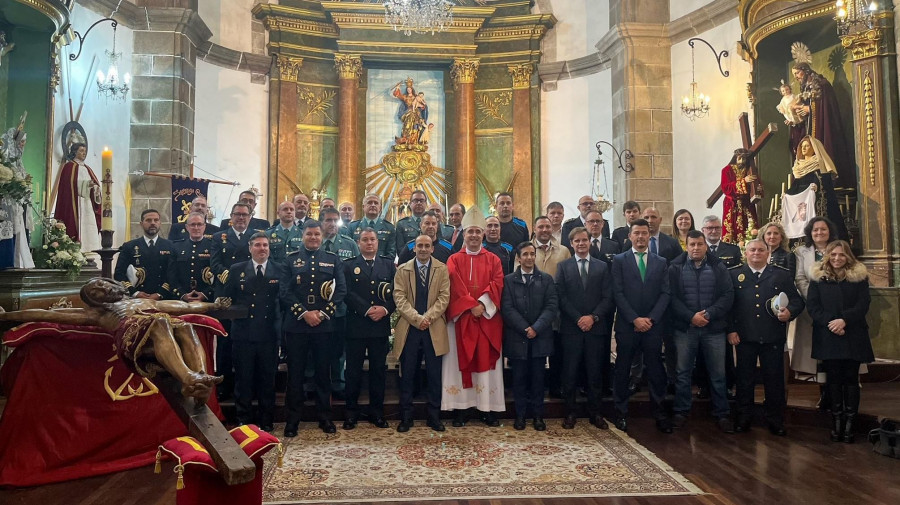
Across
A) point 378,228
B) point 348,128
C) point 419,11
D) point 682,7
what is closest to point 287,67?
point 348,128

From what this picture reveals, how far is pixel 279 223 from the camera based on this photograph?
6480mm

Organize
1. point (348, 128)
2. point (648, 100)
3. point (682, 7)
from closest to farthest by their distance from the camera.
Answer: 1. point (682, 7)
2. point (648, 100)
3. point (348, 128)

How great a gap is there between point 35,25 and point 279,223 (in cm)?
365

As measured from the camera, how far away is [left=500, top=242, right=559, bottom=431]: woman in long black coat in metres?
5.32

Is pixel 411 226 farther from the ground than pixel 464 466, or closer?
farther from the ground

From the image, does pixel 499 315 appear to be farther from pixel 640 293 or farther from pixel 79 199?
pixel 79 199

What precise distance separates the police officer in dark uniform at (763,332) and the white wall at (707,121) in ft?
14.2

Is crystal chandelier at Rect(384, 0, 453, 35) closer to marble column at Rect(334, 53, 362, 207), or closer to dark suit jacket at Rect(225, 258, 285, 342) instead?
marble column at Rect(334, 53, 362, 207)

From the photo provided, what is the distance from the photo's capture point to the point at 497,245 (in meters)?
6.01

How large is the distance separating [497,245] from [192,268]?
2.74 m

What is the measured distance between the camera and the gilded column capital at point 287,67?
11.8 meters

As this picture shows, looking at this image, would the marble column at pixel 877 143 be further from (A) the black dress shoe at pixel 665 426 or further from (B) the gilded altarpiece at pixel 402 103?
(B) the gilded altarpiece at pixel 402 103

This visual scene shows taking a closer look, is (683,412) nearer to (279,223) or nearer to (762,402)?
(762,402)

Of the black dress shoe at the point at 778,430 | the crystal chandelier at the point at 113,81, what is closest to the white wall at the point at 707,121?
the black dress shoe at the point at 778,430
